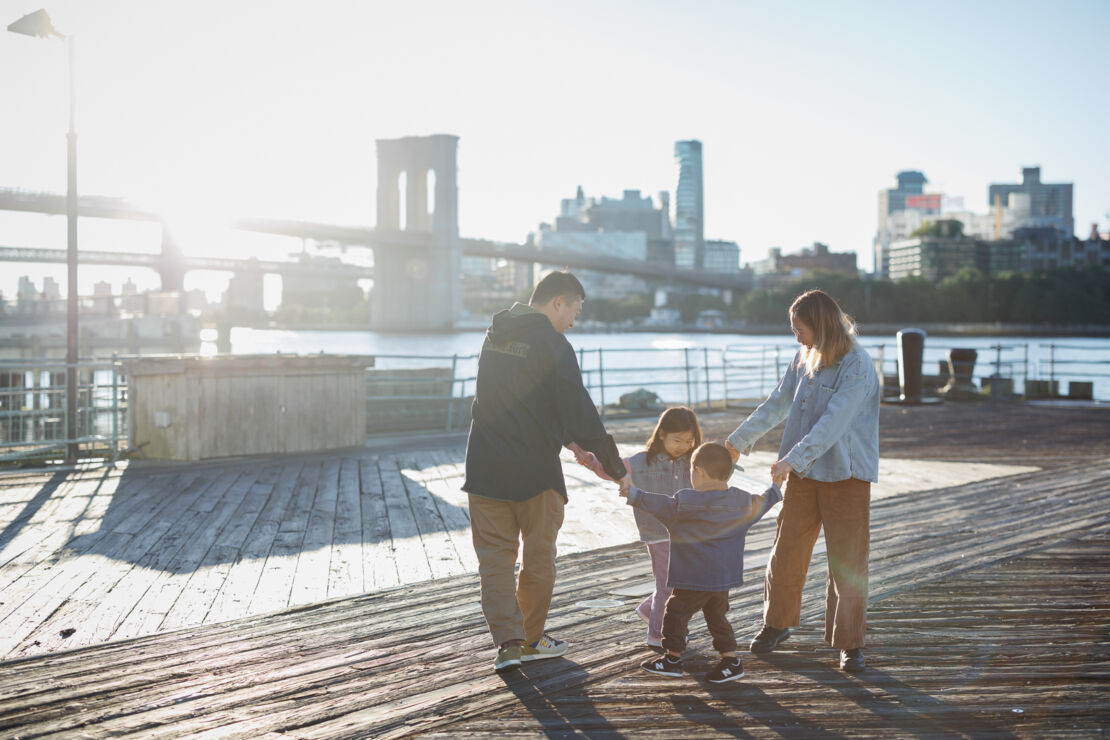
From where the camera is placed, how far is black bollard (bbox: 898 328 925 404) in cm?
1711

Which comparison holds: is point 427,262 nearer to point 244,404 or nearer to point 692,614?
point 244,404

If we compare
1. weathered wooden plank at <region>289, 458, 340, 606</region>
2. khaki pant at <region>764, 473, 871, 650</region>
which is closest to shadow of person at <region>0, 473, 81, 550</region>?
weathered wooden plank at <region>289, 458, 340, 606</region>

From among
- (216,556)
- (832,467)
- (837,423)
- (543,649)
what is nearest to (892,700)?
(832,467)

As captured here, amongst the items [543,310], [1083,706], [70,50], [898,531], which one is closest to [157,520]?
[543,310]

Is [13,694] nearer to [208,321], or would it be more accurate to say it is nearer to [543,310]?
[543,310]

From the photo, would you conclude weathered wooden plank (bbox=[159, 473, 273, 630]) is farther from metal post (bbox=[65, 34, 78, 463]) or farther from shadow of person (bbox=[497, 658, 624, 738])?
metal post (bbox=[65, 34, 78, 463])

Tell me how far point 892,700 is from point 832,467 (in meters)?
0.82

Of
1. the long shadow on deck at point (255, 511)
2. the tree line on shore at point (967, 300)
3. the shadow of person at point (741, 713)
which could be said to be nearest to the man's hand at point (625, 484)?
the shadow of person at point (741, 713)

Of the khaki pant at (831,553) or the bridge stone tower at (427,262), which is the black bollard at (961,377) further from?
the bridge stone tower at (427,262)

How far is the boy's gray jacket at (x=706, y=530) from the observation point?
11.3 feet

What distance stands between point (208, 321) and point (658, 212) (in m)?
144

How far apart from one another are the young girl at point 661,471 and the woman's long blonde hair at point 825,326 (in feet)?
1.73

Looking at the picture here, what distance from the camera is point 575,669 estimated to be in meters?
3.61

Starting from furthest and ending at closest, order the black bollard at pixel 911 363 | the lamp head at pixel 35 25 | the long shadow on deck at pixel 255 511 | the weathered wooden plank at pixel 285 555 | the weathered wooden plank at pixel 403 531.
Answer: the black bollard at pixel 911 363 → the lamp head at pixel 35 25 → the long shadow on deck at pixel 255 511 → the weathered wooden plank at pixel 403 531 → the weathered wooden plank at pixel 285 555
